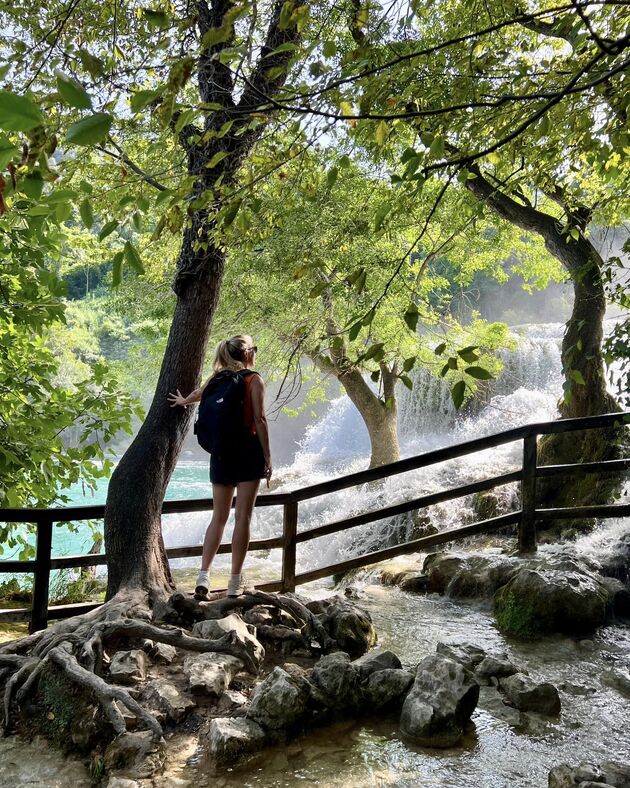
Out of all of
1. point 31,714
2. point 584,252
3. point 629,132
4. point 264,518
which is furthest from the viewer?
point 264,518

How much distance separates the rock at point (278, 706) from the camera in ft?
9.35

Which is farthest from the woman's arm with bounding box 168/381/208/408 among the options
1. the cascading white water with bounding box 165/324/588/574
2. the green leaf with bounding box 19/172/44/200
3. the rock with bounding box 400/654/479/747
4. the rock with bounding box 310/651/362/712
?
the cascading white water with bounding box 165/324/588/574

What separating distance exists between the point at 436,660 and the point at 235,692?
1.05m

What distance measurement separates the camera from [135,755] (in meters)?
2.61

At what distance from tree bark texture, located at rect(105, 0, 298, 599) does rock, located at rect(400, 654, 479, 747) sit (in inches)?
71.4

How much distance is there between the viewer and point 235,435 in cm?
421

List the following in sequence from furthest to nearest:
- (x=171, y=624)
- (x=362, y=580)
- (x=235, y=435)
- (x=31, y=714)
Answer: (x=362, y=580) → (x=235, y=435) → (x=171, y=624) → (x=31, y=714)

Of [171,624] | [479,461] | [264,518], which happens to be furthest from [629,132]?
[264,518]

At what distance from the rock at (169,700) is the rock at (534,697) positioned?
1669 mm

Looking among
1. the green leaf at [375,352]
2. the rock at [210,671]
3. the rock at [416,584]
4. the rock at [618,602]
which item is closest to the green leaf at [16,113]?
the green leaf at [375,352]

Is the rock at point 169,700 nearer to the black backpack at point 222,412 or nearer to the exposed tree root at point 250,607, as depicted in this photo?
the exposed tree root at point 250,607

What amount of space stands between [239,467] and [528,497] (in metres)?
2.96

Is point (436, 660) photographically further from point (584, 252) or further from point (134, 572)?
point (584, 252)

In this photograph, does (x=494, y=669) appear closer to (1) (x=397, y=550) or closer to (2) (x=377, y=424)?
(1) (x=397, y=550)
